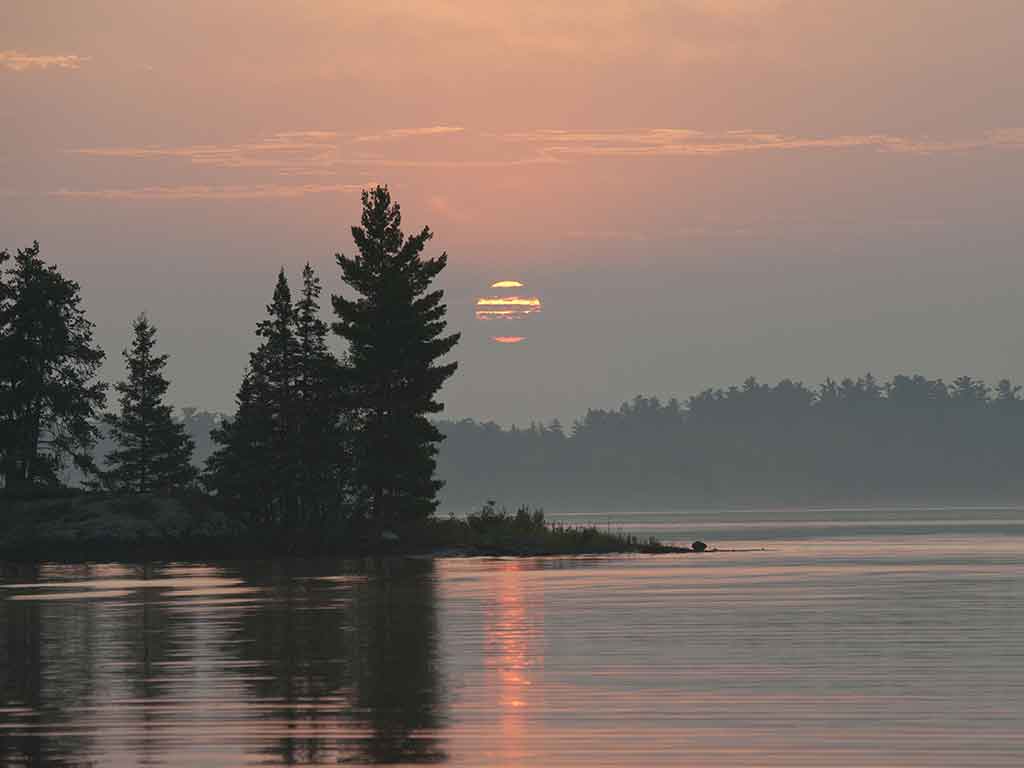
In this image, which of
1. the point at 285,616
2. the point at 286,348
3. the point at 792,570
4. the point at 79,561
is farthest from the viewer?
the point at 286,348

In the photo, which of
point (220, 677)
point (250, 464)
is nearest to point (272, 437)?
point (250, 464)

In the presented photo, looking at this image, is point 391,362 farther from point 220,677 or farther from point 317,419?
point 220,677

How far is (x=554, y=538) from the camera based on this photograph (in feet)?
286

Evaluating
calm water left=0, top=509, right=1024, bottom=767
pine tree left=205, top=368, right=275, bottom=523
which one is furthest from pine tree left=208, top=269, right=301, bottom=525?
calm water left=0, top=509, right=1024, bottom=767

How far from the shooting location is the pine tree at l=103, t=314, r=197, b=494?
114188mm

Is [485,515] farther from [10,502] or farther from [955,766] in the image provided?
[955,766]

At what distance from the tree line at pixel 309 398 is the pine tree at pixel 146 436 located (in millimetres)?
9092

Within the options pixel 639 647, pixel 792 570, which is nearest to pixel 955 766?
pixel 639 647

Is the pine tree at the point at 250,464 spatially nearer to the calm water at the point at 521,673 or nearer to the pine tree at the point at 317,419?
the pine tree at the point at 317,419

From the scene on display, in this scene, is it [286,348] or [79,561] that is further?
[286,348]

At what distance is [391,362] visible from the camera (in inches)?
3748

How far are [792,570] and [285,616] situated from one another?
88.6 feet

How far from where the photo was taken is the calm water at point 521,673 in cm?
2073

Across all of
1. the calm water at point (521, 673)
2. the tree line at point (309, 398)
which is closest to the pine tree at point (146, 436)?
the tree line at point (309, 398)
